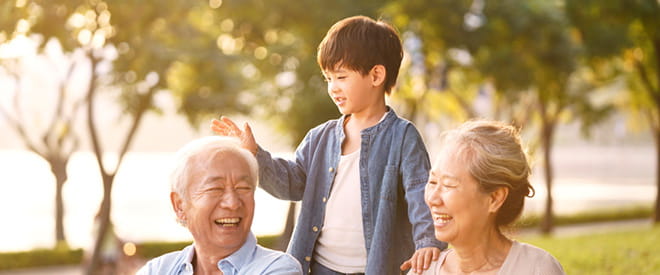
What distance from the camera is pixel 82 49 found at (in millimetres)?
10469

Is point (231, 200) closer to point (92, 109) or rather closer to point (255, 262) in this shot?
point (255, 262)

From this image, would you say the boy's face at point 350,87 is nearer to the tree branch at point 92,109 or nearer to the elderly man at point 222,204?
the elderly man at point 222,204

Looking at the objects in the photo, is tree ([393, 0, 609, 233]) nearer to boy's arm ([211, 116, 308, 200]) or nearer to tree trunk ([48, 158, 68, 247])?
tree trunk ([48, 158, 68, 247])

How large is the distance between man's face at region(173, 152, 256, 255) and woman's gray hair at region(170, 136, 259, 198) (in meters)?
0.01

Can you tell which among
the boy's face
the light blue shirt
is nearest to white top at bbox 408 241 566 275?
the light blue shirt

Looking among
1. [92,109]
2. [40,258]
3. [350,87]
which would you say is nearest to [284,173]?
[350,87]

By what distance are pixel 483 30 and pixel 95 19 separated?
5.05 metres

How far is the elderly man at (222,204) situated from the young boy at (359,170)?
20.9 inches

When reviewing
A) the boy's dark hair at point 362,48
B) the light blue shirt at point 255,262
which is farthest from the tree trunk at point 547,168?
the light blue shirt at point 255,262

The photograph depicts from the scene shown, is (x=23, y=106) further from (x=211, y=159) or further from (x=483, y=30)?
(x=211, y=159)

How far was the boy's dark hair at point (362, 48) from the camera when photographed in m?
3.17

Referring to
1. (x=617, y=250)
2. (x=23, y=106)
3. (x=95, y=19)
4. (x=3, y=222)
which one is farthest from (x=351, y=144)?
(x=3, y=222)

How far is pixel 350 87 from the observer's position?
3.17m

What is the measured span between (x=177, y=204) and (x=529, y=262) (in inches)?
43.8
